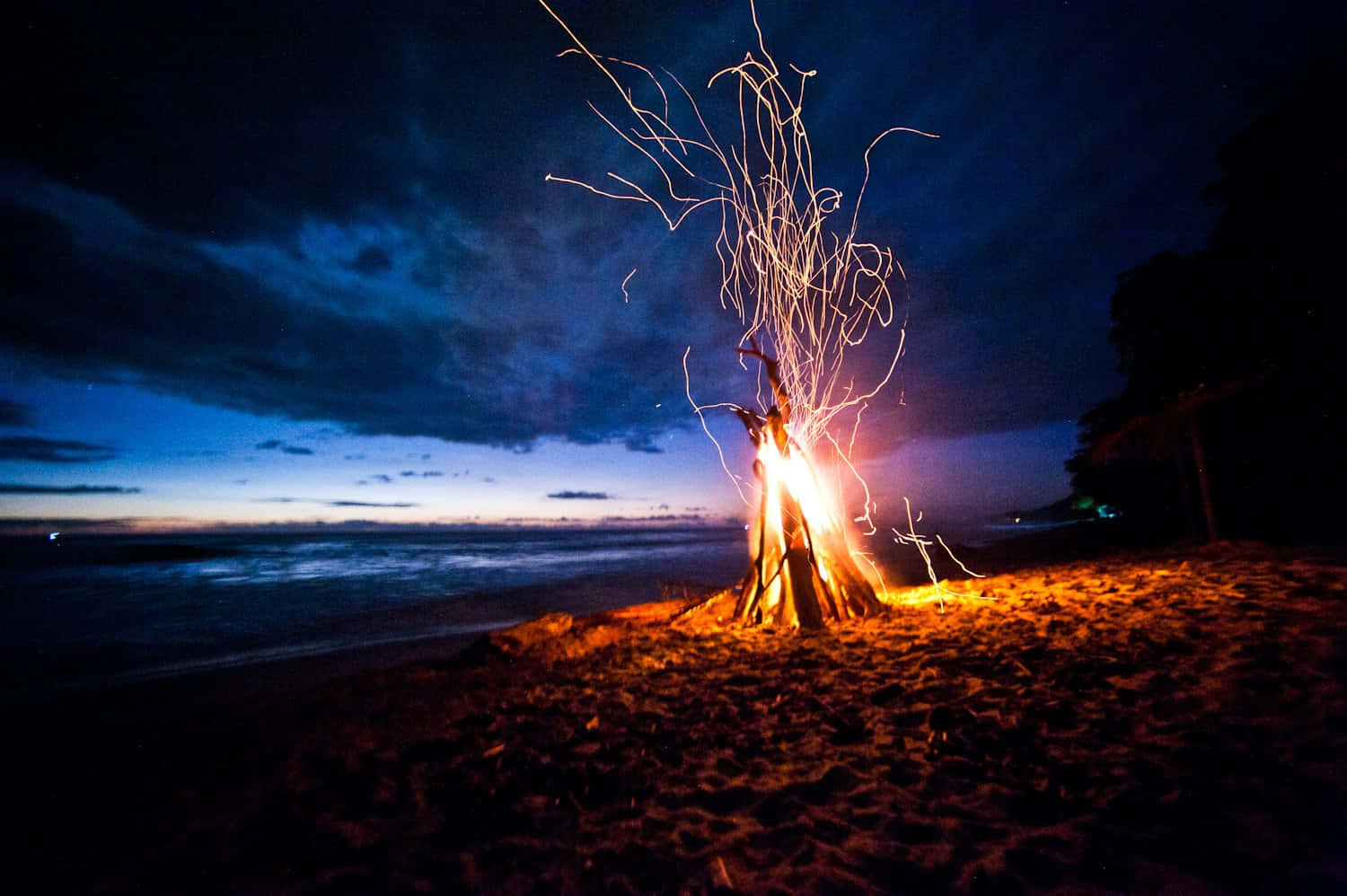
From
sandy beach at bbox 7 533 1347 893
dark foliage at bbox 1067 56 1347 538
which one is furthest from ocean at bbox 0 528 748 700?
dark foliage at bbox 1067 56 1347 538

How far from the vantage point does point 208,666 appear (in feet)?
29.2

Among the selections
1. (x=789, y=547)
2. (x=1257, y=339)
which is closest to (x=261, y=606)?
(x=789, y=547)

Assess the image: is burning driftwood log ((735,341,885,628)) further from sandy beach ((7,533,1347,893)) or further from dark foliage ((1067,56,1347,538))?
dark foliage ((1067,56,1347,538))

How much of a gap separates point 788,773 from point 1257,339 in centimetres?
1119

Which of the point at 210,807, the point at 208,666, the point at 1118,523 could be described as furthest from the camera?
the point at 1118,523

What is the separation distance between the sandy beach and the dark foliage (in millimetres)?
4818

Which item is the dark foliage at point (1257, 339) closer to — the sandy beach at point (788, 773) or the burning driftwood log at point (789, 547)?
the sandy beach at point (788, 773)

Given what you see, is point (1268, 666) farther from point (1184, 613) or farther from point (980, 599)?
point (980, 599)

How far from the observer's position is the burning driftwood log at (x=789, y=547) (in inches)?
285

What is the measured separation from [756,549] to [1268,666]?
5.23 metres

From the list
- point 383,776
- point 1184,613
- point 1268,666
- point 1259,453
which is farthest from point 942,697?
point 1259,453

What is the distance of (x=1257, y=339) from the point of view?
884 centimetres

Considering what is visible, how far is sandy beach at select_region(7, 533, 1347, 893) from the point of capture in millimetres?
2365

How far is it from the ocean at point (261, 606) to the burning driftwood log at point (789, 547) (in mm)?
6215
